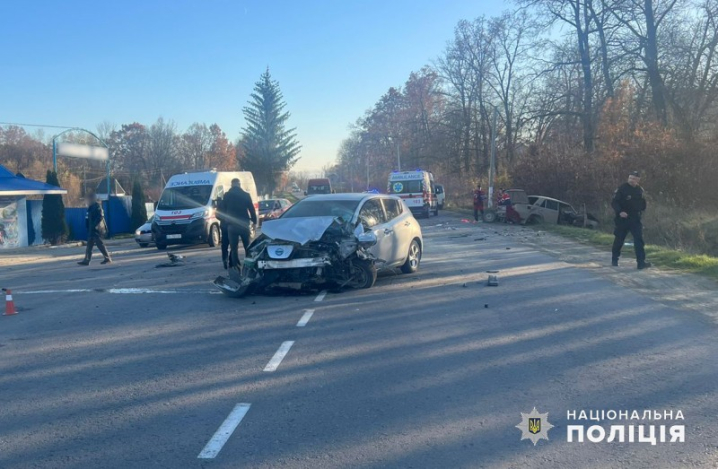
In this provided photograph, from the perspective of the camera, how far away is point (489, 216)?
33.2 meters

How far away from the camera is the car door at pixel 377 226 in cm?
1140

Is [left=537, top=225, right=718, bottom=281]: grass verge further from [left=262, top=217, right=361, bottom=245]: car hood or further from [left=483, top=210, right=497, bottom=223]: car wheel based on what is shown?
[left=483, top=210, right=497, bottom=223]: car wheel

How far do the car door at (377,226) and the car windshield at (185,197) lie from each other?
10.6 m

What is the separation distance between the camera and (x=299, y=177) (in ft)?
473

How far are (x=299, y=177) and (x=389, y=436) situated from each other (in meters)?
141

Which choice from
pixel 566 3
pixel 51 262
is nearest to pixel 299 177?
pixel 566 3

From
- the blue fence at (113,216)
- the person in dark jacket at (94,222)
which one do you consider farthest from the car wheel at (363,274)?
the blue fence at (113,216)

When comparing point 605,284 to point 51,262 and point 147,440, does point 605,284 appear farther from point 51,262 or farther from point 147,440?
point 51,262

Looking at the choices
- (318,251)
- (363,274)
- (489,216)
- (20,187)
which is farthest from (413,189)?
(318,251)

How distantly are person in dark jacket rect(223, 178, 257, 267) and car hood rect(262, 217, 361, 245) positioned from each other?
2.36 metres

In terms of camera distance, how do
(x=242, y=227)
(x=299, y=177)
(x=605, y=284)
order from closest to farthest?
(x=605, y=284), (x=242, y=227), (x=299, y=177)

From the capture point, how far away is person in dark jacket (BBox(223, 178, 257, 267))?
13.2 meters

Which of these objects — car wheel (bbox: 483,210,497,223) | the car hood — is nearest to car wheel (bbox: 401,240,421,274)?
the car hood

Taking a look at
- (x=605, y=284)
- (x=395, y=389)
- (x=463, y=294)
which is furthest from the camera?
(x=605, y=284)
